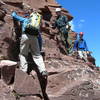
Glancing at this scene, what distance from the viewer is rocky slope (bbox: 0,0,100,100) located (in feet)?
40.8

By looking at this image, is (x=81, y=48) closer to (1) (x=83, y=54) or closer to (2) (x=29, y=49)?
(1) (x=83, y=54)

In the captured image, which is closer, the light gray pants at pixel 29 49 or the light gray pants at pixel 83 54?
the light gray pants at pixel 29 49

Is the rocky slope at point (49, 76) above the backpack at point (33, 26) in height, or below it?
below

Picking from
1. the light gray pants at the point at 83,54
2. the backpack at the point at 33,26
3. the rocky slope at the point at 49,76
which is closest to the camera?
the rocky slope at the point at 49,76

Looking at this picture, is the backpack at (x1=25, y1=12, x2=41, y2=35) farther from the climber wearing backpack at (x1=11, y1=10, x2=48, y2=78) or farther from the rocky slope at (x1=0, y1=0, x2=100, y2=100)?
the rocky slope at (x1=0, y1=0, x2=100, y2=100)

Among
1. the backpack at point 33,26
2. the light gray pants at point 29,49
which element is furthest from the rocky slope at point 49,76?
the backpack at point 33,26

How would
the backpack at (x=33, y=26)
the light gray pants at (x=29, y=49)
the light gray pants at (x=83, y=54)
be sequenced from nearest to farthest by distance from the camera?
the backpack at (x=33, y=26) → the light gray pants at (x=29, y=49) → the light gray pants at (x=83, y=54)

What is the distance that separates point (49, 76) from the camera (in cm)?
1609

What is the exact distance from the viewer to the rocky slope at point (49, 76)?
12.4m

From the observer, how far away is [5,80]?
12.8 metres

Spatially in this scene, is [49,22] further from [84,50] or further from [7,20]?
[7,20]

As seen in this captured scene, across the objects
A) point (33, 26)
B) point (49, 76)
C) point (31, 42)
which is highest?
point (33, 26)

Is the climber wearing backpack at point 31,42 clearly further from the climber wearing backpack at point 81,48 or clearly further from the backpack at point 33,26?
the climber wearing backpack at point 81,48

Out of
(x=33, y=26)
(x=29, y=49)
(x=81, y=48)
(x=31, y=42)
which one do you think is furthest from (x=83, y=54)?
(x=33, y=26)
